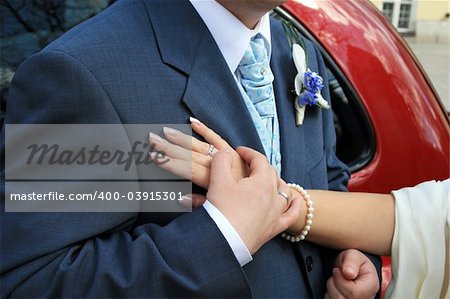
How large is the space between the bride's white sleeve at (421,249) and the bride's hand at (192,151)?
1.70 feet

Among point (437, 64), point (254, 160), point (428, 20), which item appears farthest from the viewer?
point (428, 20)

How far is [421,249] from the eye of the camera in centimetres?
142

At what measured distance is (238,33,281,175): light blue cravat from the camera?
133cm

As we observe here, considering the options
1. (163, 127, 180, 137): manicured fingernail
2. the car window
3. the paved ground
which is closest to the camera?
(163, 127, 180, 137): manicured fingernail

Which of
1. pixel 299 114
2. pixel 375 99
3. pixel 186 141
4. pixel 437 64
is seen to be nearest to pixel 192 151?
pixel 186 141

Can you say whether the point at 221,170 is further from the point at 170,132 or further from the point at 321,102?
the point at 321,102

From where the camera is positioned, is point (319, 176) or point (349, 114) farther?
point (349, 114)

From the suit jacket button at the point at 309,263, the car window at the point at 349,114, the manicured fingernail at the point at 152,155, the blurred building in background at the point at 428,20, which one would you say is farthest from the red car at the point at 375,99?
the blurred building in background at the point at 428,20

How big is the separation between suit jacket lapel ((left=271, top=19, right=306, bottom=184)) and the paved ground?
614 cm

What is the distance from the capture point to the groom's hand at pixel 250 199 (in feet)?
3.57

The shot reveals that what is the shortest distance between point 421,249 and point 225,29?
0.75 meters

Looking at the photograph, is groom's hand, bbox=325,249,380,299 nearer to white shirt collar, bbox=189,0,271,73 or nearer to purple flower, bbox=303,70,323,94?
purple flower, bbox=303,70,323,94

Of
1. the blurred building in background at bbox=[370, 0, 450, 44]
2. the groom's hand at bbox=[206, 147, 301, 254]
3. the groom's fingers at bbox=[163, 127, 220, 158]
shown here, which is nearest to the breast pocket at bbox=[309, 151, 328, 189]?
the groom's hand at bbox=[206, 147, 301, 254]

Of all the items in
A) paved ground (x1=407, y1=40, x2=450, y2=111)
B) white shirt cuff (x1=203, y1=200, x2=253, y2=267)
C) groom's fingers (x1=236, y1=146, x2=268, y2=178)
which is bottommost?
paved ground (x1=407, y1=40, x2=450, y2=111)
